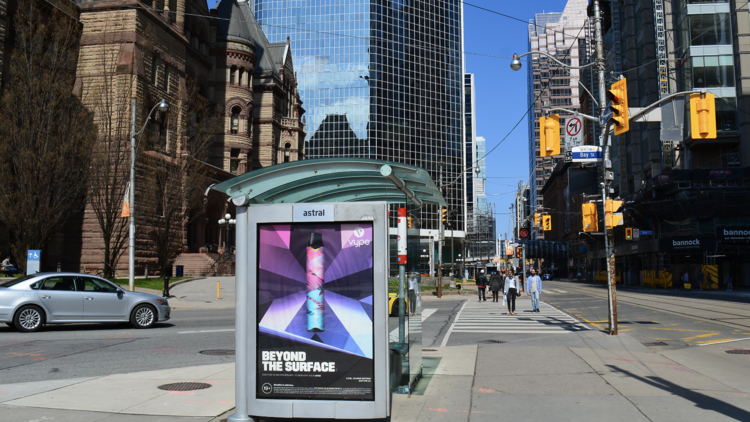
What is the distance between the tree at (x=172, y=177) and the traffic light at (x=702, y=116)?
3184cm

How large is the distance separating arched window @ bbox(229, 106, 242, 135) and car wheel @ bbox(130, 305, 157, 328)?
4334cm

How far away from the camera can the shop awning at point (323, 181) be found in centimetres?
636

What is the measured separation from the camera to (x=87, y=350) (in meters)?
12.0

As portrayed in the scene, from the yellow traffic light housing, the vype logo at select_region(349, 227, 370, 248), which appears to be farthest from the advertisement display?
the yellow traffic light housing

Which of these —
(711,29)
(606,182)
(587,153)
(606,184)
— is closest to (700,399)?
(606,182)

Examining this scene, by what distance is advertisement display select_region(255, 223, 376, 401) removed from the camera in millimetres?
6078

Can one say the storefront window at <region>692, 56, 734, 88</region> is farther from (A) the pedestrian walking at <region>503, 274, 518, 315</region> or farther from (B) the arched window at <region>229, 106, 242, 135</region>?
(B) the arched window at <region>229, 106, 242, 135</region>

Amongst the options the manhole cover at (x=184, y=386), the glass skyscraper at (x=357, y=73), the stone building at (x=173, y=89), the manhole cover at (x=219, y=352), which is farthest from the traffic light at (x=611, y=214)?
the glass skyscraper at (x=357, y=73)

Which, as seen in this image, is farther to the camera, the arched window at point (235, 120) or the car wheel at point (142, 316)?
the arched window at point (235, 120)

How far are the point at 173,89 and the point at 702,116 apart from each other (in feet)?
131

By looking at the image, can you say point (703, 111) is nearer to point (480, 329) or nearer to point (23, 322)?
point (480, 329)

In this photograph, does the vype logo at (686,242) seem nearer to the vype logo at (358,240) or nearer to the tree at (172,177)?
the tree at (172,177)

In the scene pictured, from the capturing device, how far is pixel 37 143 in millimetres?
28859

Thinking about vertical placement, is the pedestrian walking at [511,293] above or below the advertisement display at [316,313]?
below
